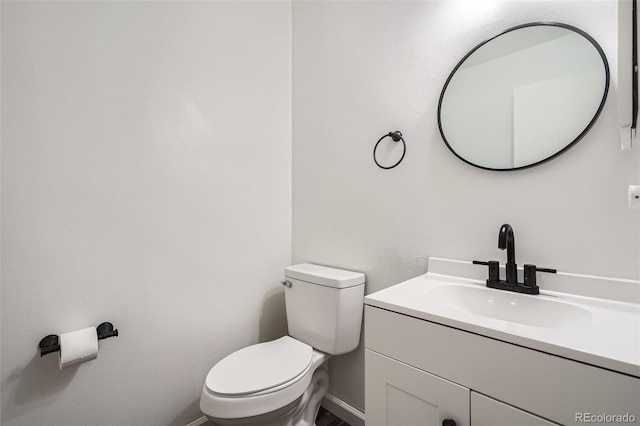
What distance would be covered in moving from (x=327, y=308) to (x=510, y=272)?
0.78m

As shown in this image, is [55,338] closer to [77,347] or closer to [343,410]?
[77,347]

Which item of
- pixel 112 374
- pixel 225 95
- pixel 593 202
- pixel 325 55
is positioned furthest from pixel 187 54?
pixel 593 202

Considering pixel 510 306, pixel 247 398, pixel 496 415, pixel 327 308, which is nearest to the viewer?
pixel 496 415

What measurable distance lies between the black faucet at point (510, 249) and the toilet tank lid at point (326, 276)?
2.08ft

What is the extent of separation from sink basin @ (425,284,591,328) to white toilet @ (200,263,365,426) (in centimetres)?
46

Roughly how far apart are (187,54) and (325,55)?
74 cm

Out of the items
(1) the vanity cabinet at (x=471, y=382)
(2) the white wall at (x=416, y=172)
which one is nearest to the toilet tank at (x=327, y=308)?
(2) the white wall at (x=416, y=172)

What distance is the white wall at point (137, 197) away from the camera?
0.97 m

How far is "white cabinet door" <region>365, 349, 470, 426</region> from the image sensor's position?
0.72 metres

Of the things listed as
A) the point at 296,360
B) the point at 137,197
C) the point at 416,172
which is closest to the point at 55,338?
the point at 137,197

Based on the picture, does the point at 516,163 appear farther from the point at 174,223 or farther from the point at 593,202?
the point at 174,223

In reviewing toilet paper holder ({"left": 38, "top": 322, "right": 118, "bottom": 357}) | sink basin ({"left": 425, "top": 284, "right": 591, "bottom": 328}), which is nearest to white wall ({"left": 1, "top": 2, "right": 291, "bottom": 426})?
toilet paper holder ({"left": 38, "top": 322, "right": 118, "bottom": 357})

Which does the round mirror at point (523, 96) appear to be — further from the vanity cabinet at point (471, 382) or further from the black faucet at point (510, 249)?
the vanity cabinet at point (471, 382)

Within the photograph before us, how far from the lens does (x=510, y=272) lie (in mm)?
959
